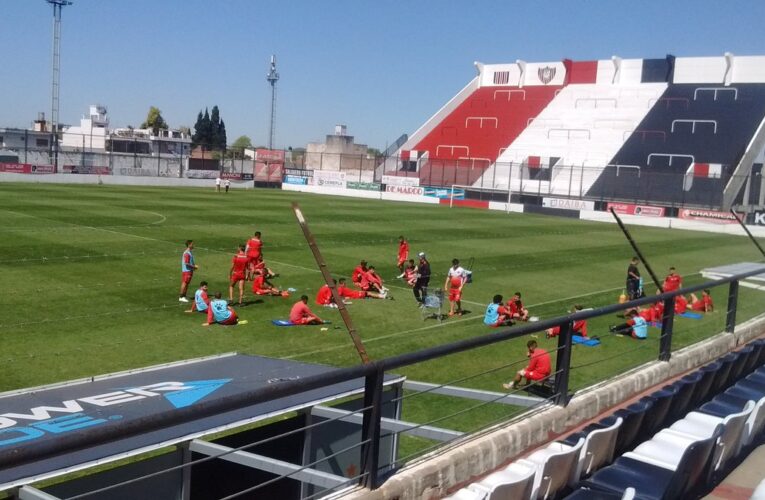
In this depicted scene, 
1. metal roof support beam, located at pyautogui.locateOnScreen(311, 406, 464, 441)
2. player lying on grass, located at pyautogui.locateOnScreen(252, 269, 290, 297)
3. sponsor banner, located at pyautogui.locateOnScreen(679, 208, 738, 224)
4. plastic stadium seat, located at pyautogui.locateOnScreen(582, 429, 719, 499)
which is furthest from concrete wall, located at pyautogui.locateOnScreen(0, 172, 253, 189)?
plastic stadium seat, located at pyautogui.locateOnScreen(582, 429, 719, 499)

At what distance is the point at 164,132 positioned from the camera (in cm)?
12319

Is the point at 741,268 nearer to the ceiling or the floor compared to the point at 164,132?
nearer to the floor

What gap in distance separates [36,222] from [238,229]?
7663mm

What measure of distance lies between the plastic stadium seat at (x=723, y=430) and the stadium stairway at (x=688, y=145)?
48494mm

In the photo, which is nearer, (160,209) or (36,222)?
(36,222)

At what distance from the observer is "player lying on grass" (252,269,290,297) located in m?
19.4

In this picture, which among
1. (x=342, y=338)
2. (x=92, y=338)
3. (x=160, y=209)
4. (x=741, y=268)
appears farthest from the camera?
(x=160, y=209)

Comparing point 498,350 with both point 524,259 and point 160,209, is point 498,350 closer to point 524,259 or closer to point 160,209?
point 524,259

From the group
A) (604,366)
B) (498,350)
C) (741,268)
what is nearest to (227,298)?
(498,350)

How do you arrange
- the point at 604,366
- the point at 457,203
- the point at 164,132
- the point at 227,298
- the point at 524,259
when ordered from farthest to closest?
the point at 164,132 < the point at 457,203 < the point at 524,259 < the point at 227,298 < the point at 604,366

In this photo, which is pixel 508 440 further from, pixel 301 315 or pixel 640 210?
pixel 640 210

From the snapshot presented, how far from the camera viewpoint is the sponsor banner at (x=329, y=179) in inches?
2552

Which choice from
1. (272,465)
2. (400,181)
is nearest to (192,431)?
(272,465)

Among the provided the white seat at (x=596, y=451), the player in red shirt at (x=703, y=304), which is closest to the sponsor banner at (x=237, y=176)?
the player in red shirt at (x=703, y=304)
